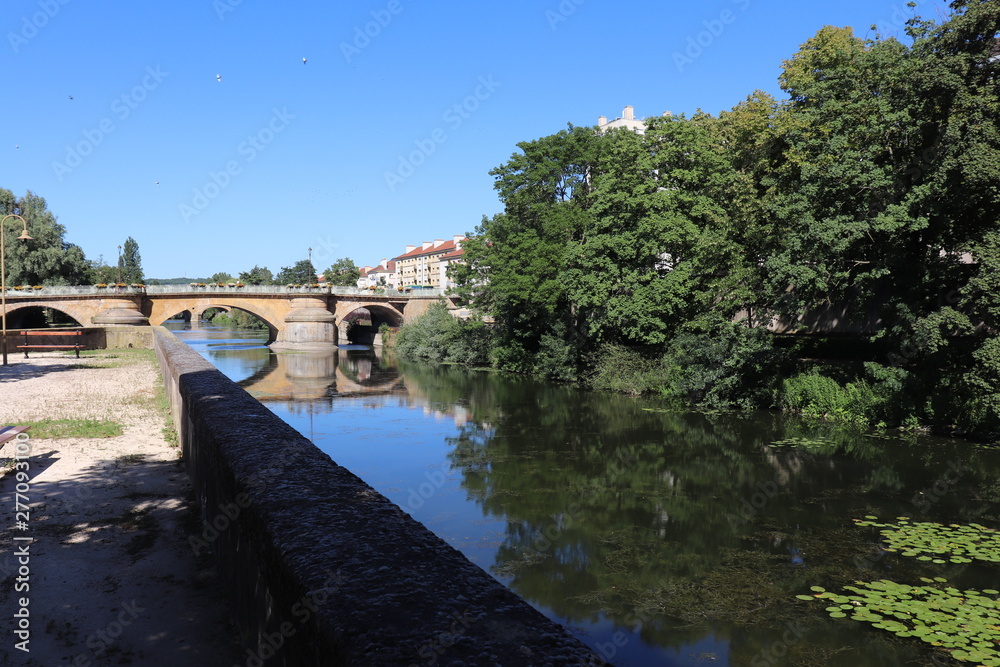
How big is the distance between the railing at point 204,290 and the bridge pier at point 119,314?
0.73m

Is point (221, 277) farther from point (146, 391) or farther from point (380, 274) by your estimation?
point (146, 391)

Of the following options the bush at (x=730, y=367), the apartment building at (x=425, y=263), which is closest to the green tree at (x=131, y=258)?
the apartment building at (x=425, y=263)

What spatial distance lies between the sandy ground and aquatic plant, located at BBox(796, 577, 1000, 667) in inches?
277

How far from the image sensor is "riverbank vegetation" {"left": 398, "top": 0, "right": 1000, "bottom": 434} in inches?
666

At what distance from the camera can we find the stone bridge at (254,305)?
50.8 metres

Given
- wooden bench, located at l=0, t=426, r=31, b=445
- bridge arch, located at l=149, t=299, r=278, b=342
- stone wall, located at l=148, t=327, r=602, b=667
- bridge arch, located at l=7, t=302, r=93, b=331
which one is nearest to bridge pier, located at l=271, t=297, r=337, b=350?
bridge arch, located at l=149, t=299, r=278, b=342

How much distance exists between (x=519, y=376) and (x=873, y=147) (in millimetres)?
21400

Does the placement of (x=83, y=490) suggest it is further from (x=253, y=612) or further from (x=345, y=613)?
(x=345, y=613)

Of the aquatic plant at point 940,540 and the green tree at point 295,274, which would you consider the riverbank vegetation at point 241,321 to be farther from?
the aquatic plant at point 940,540

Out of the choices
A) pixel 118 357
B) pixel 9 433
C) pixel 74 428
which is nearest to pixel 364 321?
pixel 118 357

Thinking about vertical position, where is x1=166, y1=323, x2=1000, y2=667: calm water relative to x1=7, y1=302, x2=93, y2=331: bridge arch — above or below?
below

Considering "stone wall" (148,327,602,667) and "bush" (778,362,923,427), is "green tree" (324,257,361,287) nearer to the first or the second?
"bush" (778,362,923,427)

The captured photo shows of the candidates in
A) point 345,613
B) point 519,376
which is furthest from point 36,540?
point 519,376

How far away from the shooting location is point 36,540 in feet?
20.3
